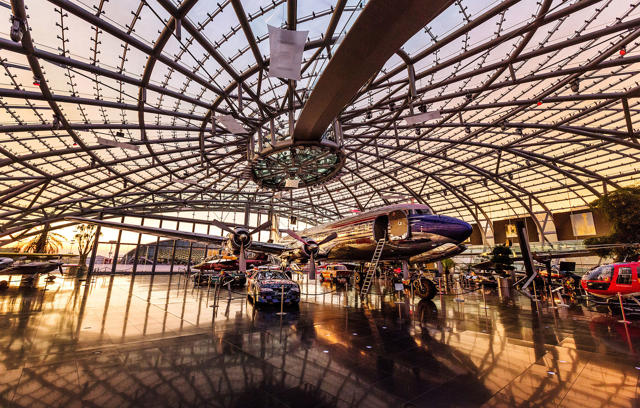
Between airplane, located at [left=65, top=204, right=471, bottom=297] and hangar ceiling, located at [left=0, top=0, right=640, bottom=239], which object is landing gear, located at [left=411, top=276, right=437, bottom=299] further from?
hangar ceiling, located at [left=0, top=0, right=640, bottom=239]

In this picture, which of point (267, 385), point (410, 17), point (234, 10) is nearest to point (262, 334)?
point (267, 385)

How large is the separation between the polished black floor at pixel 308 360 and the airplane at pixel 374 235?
4428 millimetres

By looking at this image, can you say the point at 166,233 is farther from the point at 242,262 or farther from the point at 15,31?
the point at 15,31

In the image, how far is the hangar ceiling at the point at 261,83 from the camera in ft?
39.4

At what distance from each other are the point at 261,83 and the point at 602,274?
2204 cm

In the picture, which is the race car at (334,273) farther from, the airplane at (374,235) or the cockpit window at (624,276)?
the cockpit window at (624,276)

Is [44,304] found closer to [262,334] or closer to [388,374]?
[262,334]

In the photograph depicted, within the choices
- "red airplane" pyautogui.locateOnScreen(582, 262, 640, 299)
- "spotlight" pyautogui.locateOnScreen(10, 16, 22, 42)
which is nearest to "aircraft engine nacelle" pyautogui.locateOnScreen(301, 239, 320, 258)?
"red airplane" pyautogui.locateOnScreen(582, 262, 640, 299)

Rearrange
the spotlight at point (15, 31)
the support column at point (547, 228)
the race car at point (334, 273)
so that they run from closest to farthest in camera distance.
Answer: the spotlight at point (15, 31) → the race car at point (334, 273) → the support column at point (547, 228)

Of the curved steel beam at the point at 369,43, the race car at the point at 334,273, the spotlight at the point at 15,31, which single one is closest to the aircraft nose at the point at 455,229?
the curved steel beam at the point at 369,43

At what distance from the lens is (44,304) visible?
40.7 feet

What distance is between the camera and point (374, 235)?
53.3 ft

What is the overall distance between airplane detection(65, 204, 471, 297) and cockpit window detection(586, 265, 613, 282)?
22.7 feet

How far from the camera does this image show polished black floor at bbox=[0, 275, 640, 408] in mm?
4340
